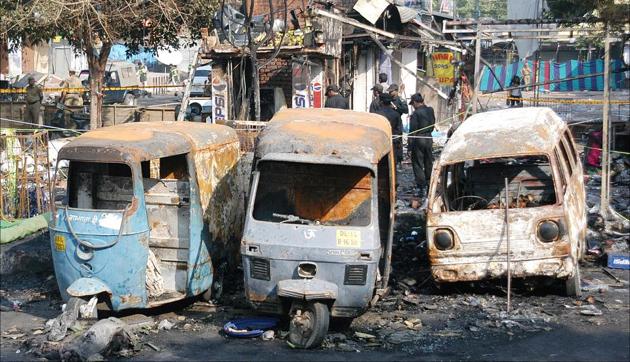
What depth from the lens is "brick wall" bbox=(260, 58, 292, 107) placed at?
21812 mm

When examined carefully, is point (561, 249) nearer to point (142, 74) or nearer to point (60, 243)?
point (60, 243)

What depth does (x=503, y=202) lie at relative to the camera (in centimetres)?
1039

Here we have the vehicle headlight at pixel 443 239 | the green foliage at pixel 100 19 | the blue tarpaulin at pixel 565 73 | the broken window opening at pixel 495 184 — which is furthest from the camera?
the blue tarpaulin at pixel 565 73

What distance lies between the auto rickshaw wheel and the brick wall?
45.9ft

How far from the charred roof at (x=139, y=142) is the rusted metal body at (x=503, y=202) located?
9.77 feet

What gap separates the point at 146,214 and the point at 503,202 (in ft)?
14.6

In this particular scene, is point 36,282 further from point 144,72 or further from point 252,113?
point 144,72

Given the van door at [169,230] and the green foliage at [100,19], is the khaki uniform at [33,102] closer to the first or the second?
the green foliage at [100,19]

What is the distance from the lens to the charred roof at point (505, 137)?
9.77 m

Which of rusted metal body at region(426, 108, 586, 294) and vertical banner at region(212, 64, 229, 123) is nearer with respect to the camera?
rusted metal body at region(426, 108, 586, 294)

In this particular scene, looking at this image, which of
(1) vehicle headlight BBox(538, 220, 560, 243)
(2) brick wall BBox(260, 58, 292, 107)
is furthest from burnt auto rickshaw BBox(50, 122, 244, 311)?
(2) brick wall BBox(260, 58, 292, 107)

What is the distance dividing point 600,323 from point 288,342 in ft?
10.9

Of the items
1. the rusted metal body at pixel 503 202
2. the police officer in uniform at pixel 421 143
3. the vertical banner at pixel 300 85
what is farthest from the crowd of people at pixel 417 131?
the vertical banner at pixel 300 85

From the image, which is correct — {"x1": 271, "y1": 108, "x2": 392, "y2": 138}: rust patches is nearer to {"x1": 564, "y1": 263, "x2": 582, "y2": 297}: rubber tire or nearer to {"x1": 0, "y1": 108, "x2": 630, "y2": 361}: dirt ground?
{"x1": 0, "y1": 108, "x2": 630, "y2": 361}: dirt ground
